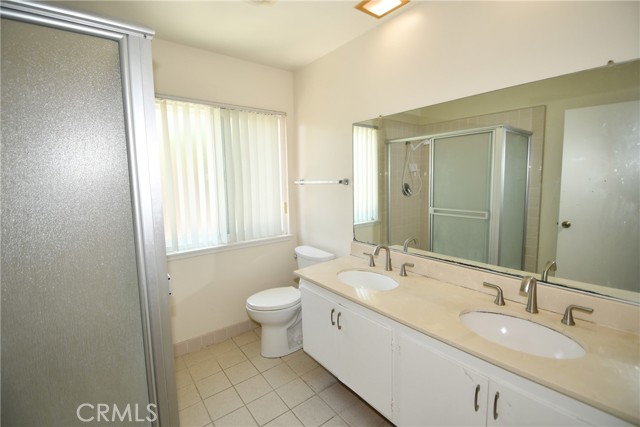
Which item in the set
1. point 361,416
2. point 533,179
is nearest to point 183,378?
point 361,416

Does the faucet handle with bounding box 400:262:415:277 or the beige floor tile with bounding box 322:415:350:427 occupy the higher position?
the faucet handle with bounding box 400:262:415:277

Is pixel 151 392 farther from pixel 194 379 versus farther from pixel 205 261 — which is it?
pixel 205 261

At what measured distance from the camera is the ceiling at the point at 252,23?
1.70m

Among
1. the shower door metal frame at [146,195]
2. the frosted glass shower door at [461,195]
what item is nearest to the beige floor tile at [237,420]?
the shower door metal frame at [146,195]

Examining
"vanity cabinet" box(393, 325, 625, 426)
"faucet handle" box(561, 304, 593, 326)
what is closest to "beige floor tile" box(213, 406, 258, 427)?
"vanity cabinet" box(393, 325, 625, 426)

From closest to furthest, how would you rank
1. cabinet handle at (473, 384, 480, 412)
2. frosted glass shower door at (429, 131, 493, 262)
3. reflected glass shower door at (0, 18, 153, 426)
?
reflected glass shower door at (0, 18, 153, 426), cabinet handle at (473, 384, 480, 412), frosted glass shower door at (429, 131, 493, 262)

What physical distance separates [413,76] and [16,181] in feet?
6.43

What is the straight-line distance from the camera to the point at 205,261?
2.46 m

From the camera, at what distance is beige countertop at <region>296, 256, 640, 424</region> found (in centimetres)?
A: 82

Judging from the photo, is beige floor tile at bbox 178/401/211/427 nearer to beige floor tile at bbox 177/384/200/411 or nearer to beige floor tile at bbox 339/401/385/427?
beige floor tile at bbox 177/384/200/411

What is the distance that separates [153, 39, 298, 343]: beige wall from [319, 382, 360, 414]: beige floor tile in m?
1.16

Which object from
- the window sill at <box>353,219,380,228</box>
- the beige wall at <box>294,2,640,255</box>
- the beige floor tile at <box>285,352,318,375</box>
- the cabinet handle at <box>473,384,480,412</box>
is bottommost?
the beige floor tile at <box>285,352,318,375</box>

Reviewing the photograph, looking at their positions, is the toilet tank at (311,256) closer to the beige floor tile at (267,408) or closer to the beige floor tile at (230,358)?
the beige floor tile at (230,358)

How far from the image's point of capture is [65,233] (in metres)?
0.87
